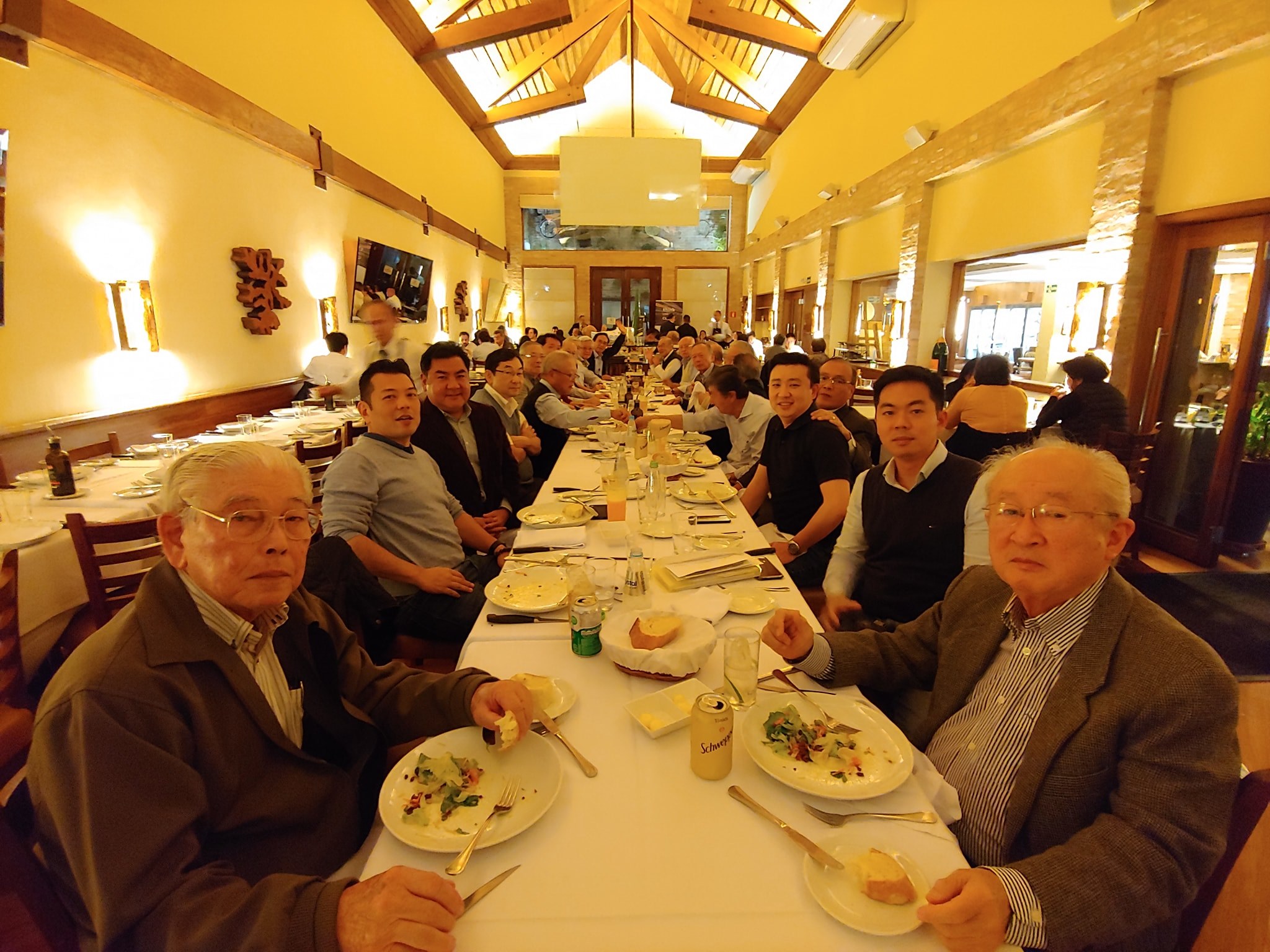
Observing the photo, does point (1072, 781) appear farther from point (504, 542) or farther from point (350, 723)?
point (504, 542)

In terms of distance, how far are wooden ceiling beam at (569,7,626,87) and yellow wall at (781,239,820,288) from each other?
5417 mm

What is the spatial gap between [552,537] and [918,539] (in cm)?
130

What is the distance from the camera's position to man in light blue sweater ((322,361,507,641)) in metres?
2.38

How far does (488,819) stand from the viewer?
101cm

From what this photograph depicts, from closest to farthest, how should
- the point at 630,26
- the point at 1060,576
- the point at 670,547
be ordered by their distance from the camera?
the point at 1060,576
the point at 670,547
the point at 630,26

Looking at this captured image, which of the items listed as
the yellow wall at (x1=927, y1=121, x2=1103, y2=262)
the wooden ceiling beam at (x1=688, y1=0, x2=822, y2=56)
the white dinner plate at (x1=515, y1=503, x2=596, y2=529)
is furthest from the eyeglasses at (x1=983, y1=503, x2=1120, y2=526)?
the wooden ceiling beam at (x1=688, y1=0, x2=822, y2=56)

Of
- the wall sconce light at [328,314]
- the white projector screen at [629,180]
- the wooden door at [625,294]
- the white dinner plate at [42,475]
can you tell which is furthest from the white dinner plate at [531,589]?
the wooden door at [625,294]

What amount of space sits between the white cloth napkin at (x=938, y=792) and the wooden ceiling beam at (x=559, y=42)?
504 inches

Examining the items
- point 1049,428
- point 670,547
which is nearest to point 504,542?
point 670,547

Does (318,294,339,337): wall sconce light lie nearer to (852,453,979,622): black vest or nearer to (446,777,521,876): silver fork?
(852,453,979,622): black vest

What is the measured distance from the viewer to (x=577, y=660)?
1520mm

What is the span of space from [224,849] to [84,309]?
4408 mm

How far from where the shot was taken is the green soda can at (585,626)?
1.53 metres

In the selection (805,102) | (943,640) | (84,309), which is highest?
(805,102)
